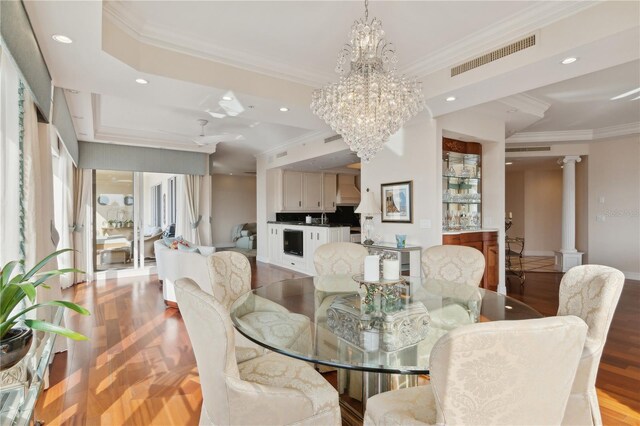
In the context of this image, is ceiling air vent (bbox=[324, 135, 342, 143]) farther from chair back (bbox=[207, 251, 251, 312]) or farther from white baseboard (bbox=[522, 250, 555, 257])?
white baseboard (bbox=[522, 250, 555, 257])

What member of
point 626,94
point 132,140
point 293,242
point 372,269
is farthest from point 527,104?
point 132,140

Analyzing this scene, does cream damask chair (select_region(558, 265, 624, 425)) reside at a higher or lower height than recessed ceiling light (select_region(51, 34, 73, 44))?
lower

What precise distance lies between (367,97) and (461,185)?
10.1 feet

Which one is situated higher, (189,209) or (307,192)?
(307,192)

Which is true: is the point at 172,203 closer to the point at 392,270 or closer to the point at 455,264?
the point at 455,264

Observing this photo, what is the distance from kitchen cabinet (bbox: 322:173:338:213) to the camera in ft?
30.0

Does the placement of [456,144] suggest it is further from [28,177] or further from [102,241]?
[102,241]

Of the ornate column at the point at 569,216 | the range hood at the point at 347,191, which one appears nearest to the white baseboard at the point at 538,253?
the ornate column at the point at 569,216

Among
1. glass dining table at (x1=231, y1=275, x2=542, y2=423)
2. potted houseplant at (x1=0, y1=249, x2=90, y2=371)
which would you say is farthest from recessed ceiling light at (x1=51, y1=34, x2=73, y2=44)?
glass dining table at (x1=231, y1=275, x2=542, y2=423)

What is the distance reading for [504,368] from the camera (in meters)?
0.98

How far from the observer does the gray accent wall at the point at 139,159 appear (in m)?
6.30

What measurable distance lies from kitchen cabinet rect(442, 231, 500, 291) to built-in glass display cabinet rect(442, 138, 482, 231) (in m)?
0.28

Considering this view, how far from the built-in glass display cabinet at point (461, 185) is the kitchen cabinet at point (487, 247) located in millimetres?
283

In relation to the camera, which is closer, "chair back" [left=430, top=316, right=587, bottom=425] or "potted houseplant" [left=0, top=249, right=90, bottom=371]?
"chair back" [left=430, top=316, right=587, bottom=425]
